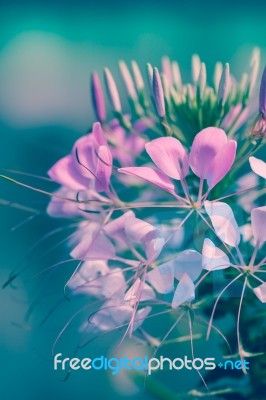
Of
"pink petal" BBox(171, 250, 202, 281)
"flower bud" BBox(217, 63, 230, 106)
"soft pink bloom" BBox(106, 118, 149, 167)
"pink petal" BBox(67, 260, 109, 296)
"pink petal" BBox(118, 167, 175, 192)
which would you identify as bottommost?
"pink petal" BBox(67, 260, 109, 296)

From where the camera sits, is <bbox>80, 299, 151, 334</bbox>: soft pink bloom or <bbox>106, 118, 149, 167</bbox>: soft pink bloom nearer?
<bbox>80, 299, 151, 334</bbox>: soft pink bloom

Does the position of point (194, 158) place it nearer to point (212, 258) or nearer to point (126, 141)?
point (212, 258)

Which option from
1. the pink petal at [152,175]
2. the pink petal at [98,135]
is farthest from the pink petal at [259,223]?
A: the pink petal at [98,135]

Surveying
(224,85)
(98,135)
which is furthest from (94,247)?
Result: (224,85)

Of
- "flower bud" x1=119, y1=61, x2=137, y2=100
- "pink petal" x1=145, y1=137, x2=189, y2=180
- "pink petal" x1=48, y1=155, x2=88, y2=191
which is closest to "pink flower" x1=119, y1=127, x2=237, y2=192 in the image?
"pink petal" x1=145, y1=137, x2=189, y2=180

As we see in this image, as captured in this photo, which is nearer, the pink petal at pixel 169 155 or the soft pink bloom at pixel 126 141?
the pink petal at pixel 169 155

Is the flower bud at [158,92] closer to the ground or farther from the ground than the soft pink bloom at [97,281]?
farther from the ground

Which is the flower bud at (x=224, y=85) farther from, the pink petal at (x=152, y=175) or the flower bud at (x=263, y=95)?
the pink petal at (x=152, y=175)

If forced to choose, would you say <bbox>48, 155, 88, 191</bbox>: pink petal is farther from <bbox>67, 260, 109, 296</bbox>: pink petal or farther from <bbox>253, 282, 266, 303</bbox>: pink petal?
<bbox>253, 282, 266, 303</bbox>: pink petal
